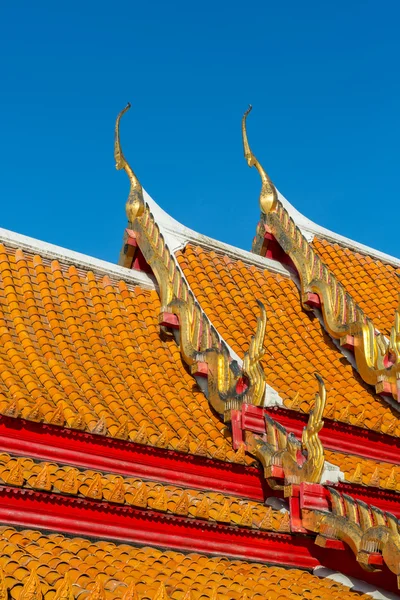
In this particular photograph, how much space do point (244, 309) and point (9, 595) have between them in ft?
21.6

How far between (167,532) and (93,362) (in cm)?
241

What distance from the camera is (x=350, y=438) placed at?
397 inches

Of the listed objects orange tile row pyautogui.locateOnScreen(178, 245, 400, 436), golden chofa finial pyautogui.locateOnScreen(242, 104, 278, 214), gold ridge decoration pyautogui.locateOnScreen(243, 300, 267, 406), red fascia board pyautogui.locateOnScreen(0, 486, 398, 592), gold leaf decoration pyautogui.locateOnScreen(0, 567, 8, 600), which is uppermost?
golden chofa finial pyautogui.locateOnScreen(242, 104, 278, 214)

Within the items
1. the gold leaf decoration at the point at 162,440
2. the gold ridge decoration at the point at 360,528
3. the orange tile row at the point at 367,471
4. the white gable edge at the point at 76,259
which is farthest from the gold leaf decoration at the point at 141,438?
the white gable edge at the point at 76,259

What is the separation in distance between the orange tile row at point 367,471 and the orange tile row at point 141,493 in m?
0.88

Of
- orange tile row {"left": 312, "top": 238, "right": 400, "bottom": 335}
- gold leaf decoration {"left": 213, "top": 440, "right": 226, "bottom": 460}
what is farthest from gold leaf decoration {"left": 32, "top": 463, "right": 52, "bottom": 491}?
orange tile row {"left": 312, "top": 238, "right": 400, "bottom": 335}

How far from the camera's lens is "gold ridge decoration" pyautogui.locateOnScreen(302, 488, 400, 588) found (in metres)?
7.37

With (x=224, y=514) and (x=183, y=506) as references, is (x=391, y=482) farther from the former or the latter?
(x=183, y=506)

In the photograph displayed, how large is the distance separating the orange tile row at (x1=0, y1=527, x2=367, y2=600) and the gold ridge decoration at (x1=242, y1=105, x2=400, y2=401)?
10.8 ft

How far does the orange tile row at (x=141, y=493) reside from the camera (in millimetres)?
7094

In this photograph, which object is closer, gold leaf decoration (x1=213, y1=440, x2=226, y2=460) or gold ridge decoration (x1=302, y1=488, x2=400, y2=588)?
gold ridge decoration (x1=302, y1=488, x2=400, y2=588)

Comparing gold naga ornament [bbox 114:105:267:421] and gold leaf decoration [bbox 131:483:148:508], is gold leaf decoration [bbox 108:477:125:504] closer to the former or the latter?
gold leaf decoration [bbox 131:483:148:508]

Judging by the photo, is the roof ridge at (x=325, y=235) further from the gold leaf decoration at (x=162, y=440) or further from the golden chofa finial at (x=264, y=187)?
the gold leaf decoration at (x=162, y=440)

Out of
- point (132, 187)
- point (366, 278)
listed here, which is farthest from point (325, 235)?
point (132, 187)
